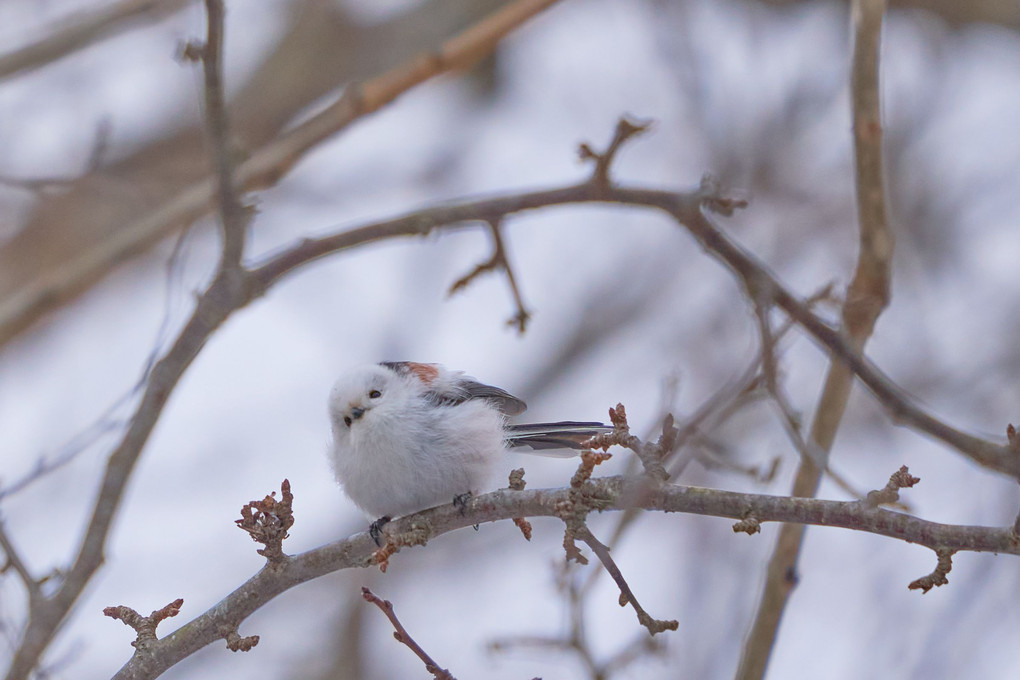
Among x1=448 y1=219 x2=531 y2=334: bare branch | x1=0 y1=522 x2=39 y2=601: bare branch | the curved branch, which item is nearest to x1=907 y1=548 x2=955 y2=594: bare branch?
the curved branch

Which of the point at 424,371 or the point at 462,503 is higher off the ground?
the point at 424,371

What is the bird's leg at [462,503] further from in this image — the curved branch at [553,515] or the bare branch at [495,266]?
the bare branch at [495,266]

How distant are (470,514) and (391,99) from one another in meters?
2.56

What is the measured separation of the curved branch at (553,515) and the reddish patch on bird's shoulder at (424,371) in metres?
1.18

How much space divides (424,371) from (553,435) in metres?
0.91

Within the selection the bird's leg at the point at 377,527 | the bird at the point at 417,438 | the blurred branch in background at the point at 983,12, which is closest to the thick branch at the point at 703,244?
the bird at the point at 417,438

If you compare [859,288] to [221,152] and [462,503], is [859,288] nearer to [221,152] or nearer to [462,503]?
[462,503]

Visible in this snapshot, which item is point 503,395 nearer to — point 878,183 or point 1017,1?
point 878,183

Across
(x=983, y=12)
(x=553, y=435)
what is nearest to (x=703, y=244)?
(x=553, y=435)

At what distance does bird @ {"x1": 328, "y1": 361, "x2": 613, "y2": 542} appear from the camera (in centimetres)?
342

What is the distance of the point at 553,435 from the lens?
3.44 m

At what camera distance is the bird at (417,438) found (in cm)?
342

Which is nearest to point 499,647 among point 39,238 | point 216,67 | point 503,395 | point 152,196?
point 503,395

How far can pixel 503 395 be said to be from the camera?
13.0ft
